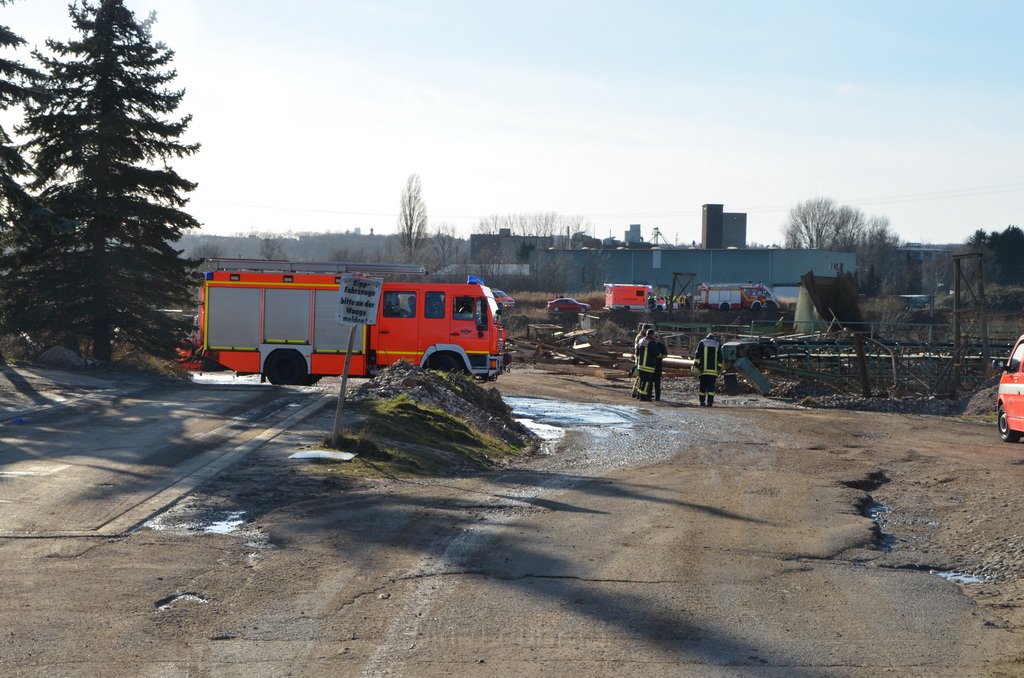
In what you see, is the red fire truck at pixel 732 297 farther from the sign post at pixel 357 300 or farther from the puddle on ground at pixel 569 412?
the sign post at pixel 357 300

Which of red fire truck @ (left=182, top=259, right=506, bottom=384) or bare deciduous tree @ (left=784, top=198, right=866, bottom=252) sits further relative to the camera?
bare deciduous tree @ (left=784, top=198, right=866, bottom=252)

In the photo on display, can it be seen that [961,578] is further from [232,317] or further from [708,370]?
[232,317]

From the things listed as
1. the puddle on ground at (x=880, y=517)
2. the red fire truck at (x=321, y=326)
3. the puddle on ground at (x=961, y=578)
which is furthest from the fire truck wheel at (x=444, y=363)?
the puddle on ground at (x=961, y=578)

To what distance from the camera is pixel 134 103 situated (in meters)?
26.4

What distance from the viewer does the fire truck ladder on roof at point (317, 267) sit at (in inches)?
1032

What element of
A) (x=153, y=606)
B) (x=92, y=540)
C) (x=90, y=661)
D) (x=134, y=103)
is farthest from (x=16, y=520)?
(x=134, y=103)

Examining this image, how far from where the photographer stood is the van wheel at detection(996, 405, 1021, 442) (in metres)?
18.9

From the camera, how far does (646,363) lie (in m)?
27.7

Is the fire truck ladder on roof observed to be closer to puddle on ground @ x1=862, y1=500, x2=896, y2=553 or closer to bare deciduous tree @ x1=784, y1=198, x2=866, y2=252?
puddle on ground @ x1=862, y1=500, x2=896, y2=553

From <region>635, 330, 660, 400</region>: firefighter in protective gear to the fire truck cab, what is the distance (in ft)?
31.4

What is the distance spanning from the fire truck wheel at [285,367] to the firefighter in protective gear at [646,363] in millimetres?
8683

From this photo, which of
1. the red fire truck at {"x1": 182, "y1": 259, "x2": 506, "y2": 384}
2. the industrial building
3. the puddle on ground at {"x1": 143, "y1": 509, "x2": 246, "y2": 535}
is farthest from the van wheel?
the industrial building

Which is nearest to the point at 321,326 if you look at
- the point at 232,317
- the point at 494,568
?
the point at 232,317

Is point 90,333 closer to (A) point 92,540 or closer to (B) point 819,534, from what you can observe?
(A) point 92,540
